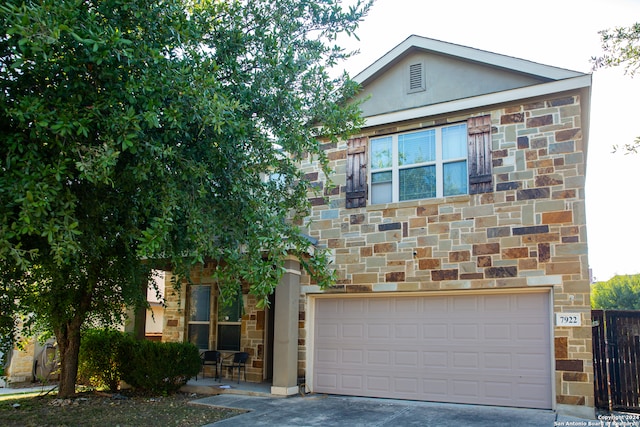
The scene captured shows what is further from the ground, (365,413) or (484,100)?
(484,100)

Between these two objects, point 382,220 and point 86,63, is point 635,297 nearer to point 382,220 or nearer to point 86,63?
point 382,220

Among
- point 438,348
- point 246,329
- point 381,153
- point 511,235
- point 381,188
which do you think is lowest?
point 438,348

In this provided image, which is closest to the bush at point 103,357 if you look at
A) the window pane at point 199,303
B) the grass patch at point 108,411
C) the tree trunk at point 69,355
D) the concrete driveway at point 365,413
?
the grass patch at point 108,411

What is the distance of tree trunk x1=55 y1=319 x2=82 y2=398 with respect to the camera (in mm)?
10883

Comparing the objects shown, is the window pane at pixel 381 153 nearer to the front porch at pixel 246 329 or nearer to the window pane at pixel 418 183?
the window pane at pixel 418 183

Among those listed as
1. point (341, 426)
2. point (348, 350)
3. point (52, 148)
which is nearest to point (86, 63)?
point (52, 148)

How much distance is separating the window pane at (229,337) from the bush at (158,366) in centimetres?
167

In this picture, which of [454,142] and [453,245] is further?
[454,142]

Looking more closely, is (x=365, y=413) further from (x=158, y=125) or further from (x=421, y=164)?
(x=158, y=125)

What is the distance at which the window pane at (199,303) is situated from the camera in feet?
45.8

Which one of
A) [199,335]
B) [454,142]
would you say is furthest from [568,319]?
[199,335]

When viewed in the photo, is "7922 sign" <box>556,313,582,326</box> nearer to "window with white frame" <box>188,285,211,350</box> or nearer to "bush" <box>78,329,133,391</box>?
"window with white frame" <box>188,285,211,350</box>

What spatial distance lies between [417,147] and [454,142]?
74 cm

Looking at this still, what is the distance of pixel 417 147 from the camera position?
11.1 m
